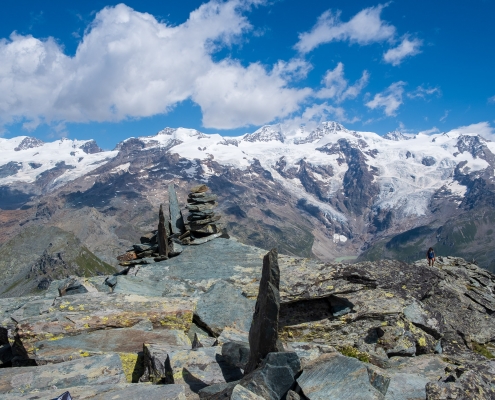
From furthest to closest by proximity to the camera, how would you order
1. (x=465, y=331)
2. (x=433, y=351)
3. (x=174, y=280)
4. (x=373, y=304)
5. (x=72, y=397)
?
(x=174, y=280) → (x=465, y=331) → (x=373, y=304) → (x=433, y=351) → (x=72, y=397)

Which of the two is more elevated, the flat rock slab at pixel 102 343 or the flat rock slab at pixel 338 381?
the flat rock slab at pixel 102 343

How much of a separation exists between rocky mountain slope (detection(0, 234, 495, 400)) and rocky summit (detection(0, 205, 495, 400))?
0.13 feet

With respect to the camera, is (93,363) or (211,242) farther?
(211,242)

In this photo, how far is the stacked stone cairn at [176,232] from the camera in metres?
26.8

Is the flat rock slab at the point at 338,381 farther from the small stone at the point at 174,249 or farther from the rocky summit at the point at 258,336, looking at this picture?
the small stone at the point at 174,249

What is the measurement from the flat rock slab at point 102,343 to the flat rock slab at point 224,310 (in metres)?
1.85

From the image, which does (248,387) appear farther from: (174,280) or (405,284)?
(174,280)

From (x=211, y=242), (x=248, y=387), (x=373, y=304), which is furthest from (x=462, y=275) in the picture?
(x=248, y=387)

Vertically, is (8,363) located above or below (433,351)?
above

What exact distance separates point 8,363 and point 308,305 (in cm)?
1053

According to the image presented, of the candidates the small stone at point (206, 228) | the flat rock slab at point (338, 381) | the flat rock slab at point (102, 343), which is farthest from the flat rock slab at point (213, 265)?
the flat rock slab at point (338, 381)

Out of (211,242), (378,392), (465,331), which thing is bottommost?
(465,331)

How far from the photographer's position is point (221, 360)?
10828mm

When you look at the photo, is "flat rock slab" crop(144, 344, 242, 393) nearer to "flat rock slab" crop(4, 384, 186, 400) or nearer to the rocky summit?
the rocky summit
